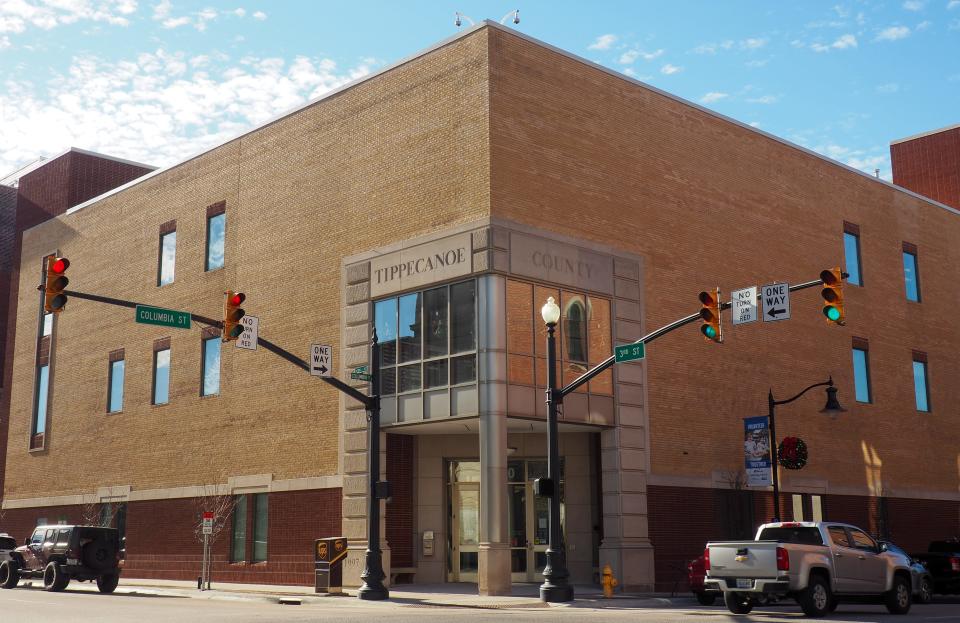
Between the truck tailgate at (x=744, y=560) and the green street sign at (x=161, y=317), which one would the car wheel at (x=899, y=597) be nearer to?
the truck tailgate at (x=744, y=560)

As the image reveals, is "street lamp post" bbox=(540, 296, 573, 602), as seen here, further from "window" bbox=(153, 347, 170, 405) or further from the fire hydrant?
"window" bbox=(153, 347, 170, 405)

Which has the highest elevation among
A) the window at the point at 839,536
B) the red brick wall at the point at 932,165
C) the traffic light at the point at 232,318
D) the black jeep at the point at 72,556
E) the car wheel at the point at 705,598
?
the red brick wall at the point at 932,165

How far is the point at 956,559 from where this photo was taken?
29.6 meters

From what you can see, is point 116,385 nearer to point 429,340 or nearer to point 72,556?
point 72,556

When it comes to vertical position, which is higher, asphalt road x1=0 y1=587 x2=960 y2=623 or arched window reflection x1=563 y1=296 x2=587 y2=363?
arched window reflection x1=563 y1=296 x2=587 y2=363

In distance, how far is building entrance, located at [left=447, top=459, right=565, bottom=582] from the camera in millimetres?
31328

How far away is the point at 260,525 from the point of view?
3509 cm

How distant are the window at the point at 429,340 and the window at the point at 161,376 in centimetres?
1259

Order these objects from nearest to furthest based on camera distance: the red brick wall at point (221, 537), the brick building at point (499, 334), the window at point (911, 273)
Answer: the brick building at point (499, 334)
the red brick wall at point (221, 537)
the window at point (911, 273)

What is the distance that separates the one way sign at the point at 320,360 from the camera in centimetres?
2619

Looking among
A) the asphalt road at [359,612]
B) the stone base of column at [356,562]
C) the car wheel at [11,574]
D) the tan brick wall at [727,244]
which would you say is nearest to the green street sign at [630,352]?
the asphalt road at [359,612]

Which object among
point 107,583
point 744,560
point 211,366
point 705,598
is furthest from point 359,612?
point 211,366

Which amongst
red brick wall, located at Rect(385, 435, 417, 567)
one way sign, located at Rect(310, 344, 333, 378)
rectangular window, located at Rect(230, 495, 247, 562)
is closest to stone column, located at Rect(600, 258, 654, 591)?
red brick wall, located at Rect(385, 435, 417, 567)

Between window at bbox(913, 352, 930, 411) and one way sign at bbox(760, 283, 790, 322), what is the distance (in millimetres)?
24056
